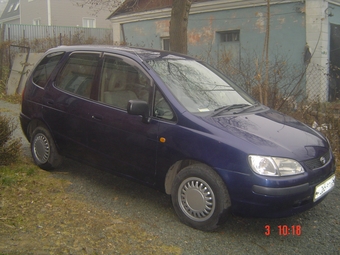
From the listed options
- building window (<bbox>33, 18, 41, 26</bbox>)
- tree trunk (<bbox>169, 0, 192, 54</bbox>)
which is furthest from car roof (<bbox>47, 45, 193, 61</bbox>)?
building window (<bbox>33, 18, 41, 26</bbox>)

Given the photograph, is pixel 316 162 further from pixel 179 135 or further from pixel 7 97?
pixel 7 97

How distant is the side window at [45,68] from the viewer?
5.91 metres

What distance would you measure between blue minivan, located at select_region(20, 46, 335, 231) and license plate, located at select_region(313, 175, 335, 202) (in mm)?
12

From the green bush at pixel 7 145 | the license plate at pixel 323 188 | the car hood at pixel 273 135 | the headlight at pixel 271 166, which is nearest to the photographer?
the headlight at pixel 271 166

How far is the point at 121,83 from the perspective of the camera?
498 centimetres

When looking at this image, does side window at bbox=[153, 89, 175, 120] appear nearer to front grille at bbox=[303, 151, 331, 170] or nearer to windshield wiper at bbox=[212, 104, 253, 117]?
windshield wiper at bbox=[212, 104, 253, 117]

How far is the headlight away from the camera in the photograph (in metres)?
3.77

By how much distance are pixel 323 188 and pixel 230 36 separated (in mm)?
12226

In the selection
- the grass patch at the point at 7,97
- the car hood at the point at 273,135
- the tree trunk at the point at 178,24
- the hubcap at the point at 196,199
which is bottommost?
the hubcap at the point at 196,199

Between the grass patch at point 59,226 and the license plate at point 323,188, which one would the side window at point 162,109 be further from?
the license plate at point 323,188

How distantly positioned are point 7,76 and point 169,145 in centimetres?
1233

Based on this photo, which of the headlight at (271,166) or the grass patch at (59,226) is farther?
the headlight at (271,166)

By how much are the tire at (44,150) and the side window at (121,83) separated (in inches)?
47.8

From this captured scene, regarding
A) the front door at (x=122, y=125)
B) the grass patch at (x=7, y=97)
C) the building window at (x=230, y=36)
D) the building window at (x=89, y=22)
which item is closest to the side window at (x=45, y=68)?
the front door at (x=122, y=125)
